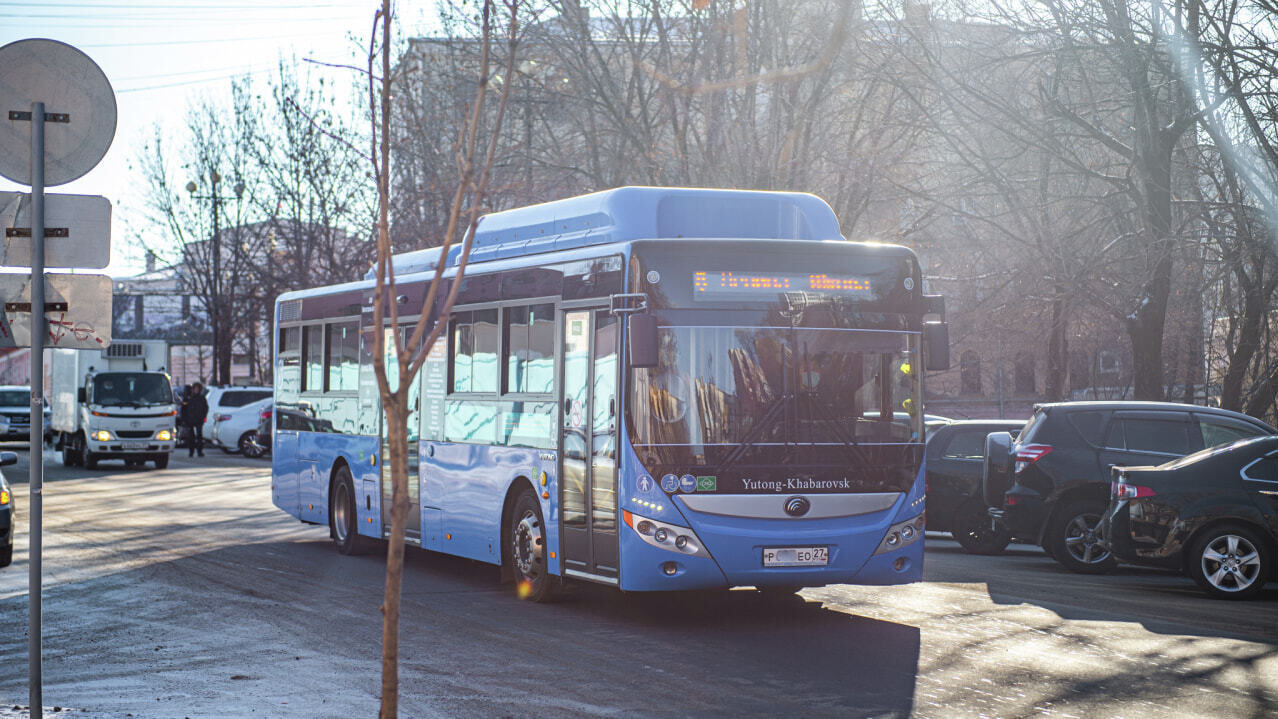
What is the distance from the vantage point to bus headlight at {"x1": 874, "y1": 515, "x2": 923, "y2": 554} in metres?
11.1

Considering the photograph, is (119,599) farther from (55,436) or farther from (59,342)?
(55,436)

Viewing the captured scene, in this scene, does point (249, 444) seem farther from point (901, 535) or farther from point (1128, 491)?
point (901, 535)

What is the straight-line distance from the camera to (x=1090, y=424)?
51.4ft

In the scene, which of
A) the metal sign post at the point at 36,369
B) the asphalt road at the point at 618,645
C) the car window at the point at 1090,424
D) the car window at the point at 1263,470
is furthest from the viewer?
the car window at the point at 1090,424

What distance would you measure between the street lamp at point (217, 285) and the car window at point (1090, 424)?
4260cm

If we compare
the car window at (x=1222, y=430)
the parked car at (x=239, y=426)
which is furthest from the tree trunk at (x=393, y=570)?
the parked car at (x=239, y=426)

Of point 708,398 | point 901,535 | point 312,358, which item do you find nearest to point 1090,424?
point 901,535

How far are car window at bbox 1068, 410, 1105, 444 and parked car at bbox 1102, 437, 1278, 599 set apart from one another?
197 cm

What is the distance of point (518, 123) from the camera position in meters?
33.9

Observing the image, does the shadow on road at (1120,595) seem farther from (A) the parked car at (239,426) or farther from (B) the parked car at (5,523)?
(A) the parked car at (239,426)

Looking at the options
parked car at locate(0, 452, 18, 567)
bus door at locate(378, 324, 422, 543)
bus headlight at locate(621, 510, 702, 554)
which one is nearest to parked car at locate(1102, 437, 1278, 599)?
bus headlight at locate(621, 510, 702, 554)

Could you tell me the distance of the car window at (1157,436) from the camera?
15352 millimetres

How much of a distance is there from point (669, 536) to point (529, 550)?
6.55ft

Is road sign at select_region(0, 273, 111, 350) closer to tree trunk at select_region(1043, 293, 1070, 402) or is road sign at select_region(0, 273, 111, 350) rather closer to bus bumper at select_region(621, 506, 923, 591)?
bus bumper at select_region(621, 506, 923, 591)
